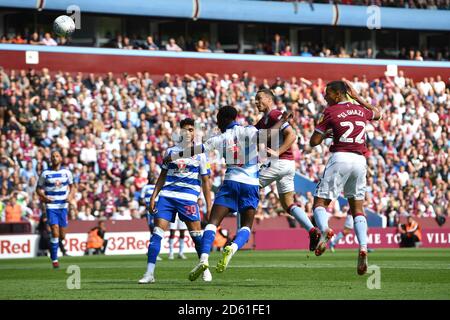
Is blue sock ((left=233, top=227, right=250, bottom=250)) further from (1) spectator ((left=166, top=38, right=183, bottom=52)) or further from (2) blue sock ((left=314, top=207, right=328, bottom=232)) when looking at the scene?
(1) spectator ((left=166, top=38, right=183, bottom=52))

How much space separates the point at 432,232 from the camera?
34.0 meters

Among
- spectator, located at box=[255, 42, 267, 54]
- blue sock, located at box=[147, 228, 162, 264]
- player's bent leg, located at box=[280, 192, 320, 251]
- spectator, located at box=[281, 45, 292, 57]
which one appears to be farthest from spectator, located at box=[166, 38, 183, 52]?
blue sock, located at box=[147, 228, 162, 264]

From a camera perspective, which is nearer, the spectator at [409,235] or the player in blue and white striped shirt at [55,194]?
the player in blue and white striped shirt at [55,194]

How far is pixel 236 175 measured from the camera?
14.4 m

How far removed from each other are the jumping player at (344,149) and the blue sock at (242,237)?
1050 millimetres

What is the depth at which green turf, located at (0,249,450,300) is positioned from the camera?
12.8 meters

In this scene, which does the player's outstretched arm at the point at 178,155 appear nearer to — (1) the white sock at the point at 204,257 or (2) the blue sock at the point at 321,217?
(1) the white sock at the point at 204,257

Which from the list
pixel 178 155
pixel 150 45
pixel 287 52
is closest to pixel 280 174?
pixel 178 155

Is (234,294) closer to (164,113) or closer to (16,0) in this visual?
(164,113)

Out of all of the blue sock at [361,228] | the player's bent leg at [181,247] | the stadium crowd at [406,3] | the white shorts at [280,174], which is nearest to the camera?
the blue sock at [361,228]

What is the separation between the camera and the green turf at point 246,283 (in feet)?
41.8

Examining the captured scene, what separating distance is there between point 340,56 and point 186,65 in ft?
26.9

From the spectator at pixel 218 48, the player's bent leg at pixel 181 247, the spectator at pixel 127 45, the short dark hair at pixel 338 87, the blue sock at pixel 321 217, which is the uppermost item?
the spectator at pixel 127 45

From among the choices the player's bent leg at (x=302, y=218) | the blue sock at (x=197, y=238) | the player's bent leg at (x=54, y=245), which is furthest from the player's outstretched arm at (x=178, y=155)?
the player's bent leg at (x=54, y=245)
